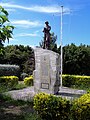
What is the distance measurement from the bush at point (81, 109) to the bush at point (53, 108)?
39 centimetres

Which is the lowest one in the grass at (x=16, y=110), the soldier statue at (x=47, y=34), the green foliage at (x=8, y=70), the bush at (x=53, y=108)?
the grass at (x=16, y=110)

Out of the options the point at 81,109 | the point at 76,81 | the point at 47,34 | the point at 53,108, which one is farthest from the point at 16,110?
the point at 76,81

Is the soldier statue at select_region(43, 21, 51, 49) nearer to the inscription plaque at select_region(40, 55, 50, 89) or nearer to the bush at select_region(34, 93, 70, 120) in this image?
the inscription plaque at select_region(40, 55, 50, 89)

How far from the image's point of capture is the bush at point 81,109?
338 inches

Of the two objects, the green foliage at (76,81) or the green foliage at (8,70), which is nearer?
the green foliage at (76,81)

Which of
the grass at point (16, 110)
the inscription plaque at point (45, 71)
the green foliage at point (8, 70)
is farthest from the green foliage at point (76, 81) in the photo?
the grass at point (16, 110)

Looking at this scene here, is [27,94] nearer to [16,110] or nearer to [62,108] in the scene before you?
[16,110]

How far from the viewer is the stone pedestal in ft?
56.1

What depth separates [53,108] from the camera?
9.24 metres

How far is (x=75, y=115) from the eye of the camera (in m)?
8.77

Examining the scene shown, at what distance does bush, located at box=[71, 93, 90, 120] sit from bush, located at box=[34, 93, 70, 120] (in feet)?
1.27

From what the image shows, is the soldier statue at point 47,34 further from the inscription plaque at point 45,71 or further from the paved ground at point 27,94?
the paved ground at point 27,94

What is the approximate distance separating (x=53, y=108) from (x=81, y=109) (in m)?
1.00

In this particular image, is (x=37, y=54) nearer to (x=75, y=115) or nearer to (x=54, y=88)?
(x=54, y=88)
